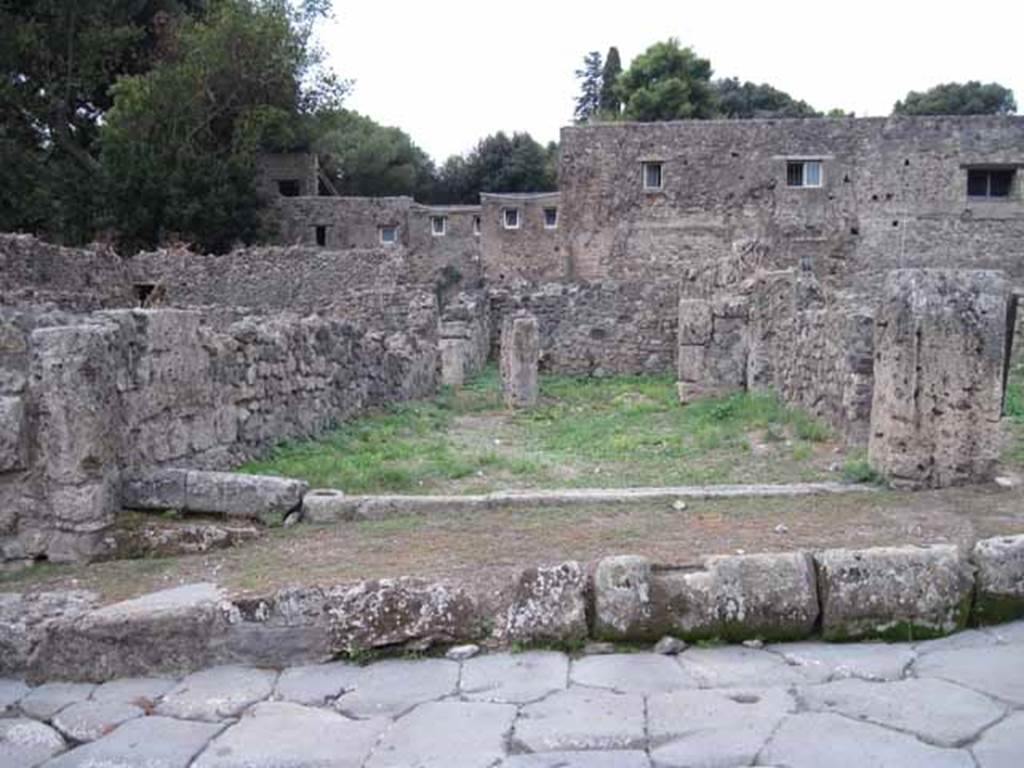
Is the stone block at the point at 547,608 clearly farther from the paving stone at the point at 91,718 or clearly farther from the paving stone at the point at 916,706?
the paving stone at the point at 91,718

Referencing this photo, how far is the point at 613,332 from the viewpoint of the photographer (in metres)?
20.1

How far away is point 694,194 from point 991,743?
98.4 ft

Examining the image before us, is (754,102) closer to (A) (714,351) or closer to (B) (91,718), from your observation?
(A) (714,351)

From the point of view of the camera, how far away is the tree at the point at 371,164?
5156 cm

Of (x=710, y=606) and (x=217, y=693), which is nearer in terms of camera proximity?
(x=217, y=693)

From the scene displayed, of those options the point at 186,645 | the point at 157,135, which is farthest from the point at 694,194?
the point at 186,645

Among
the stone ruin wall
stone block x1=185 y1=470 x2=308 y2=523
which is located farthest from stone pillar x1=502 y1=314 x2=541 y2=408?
stone block x1=185 y1=470 x2=308 y2=523

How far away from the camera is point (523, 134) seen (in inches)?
2191

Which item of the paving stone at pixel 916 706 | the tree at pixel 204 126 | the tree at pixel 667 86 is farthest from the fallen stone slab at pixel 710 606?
the tree at pixel 667 86

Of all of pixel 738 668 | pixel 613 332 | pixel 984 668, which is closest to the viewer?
pixel 984 668

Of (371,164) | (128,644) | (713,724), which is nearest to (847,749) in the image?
(713,724)

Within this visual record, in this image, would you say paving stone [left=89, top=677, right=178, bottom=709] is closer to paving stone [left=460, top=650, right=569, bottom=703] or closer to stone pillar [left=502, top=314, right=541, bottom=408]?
paving stone [left=460, top=650, right=569, bottom=703]

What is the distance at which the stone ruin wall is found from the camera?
5.11 meters

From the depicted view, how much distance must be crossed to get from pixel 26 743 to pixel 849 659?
3.07m
